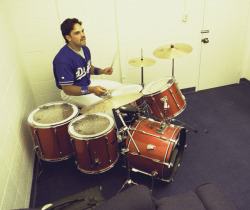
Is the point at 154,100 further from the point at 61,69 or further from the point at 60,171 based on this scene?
the point at 60,171

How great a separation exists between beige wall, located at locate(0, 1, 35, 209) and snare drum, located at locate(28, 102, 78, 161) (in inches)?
5.9

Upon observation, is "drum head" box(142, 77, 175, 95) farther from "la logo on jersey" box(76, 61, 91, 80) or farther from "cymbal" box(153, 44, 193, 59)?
"la logo on jersey" box(76, 61, 91, 80)

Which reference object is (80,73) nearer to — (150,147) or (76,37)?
(76,37)

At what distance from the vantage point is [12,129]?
6.68 feet

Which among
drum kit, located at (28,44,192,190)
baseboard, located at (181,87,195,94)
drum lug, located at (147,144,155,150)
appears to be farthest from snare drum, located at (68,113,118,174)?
baseboard, located at (181,87,195,94)

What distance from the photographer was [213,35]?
3.69 m

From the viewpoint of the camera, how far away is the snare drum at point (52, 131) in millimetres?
2251

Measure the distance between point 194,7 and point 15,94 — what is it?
109 inches

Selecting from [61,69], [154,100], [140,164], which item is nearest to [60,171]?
[140,164]

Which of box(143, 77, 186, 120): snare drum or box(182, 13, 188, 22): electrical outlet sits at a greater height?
box(182, 13, 188, 22): electrical outlet

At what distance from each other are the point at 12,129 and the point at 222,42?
3.37 m

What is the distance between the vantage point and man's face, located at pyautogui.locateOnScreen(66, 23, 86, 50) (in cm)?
250

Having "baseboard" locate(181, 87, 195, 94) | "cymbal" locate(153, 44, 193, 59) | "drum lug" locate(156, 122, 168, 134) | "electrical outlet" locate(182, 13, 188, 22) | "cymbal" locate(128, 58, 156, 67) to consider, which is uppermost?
"electrical outlet" locate(182, 13, 188, 22)

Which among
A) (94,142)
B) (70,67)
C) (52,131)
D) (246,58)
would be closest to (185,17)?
(246,58)
